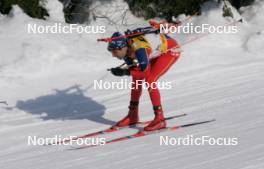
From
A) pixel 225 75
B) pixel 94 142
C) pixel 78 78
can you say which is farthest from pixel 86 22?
pixel 94 142

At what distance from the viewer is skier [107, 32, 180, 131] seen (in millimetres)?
8367

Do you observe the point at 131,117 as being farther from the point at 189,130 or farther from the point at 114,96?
the point at 114,96

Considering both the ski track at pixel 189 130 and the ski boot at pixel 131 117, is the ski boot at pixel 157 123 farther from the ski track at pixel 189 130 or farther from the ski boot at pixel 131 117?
the ski boot at pixel 131 117

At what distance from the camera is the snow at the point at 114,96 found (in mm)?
7309

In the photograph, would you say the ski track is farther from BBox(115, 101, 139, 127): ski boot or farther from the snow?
BBox(115, 101, 139, 127): ski boot

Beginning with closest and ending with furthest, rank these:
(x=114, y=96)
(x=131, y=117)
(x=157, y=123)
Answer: (x=157, y=123), (x=131, y=117), (x=114, y=96)

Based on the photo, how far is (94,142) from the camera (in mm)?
8234

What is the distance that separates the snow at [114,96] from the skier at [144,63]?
0.92ft

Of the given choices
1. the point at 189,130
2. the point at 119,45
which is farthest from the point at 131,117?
the point at 119,45

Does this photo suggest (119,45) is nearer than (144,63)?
No

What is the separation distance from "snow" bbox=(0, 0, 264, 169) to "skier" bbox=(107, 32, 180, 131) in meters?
0.28

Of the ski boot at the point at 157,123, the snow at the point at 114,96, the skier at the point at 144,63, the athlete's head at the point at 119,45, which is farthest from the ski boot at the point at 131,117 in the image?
the athlete's head at the point at 119,45

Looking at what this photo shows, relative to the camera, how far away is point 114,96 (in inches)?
416

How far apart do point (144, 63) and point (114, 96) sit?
7.92 ft
